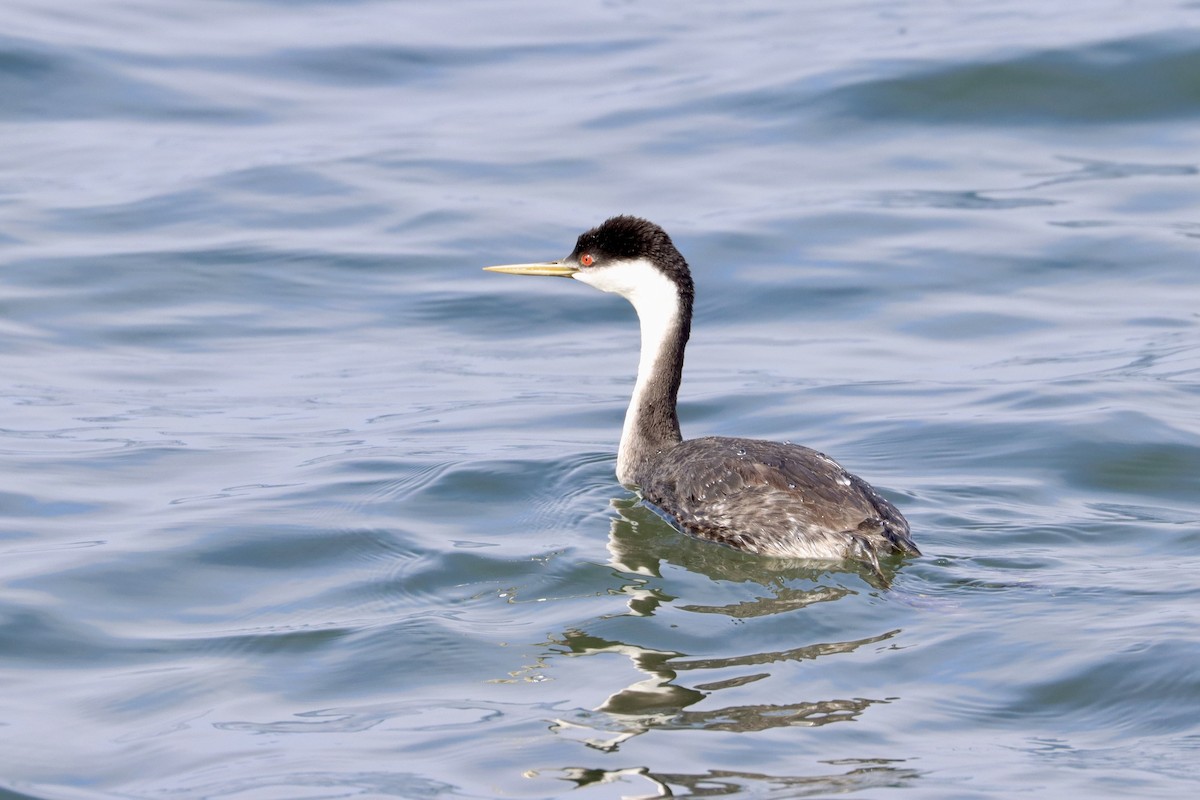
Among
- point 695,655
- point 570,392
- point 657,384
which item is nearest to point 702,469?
point 657,384

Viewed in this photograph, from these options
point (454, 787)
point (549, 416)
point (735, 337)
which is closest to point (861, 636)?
point (454, 787)

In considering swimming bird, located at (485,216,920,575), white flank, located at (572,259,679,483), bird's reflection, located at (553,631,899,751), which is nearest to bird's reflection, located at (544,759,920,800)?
bird's reflection, located at (553,631,899,751)

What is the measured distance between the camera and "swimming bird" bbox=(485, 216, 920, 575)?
7.82 m

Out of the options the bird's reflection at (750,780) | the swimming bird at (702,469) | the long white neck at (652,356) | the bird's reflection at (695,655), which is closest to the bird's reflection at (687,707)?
the bird's reflection at (695,655)

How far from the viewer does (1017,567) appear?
7.74m

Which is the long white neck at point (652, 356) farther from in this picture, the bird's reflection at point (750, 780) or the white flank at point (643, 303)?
the bird's reflection at point (750, 780)

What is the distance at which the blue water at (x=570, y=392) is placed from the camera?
20.7ft

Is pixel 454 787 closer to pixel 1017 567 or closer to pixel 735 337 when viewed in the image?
pixel 1017 567

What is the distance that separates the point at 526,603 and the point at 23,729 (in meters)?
2.10

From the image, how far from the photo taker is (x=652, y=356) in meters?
9.52

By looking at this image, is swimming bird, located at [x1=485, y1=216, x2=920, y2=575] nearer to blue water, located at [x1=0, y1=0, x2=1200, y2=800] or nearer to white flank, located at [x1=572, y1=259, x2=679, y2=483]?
white flank, located at [x1=572, y1=259, x2=679, y2=483]

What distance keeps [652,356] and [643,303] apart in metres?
0.29

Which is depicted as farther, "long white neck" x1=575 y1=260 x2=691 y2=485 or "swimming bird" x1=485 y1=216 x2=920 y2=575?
"long white neck" x1=575 y1=260 x2=691 y2=485

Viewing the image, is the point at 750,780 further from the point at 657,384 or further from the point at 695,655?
the point at 657,384
